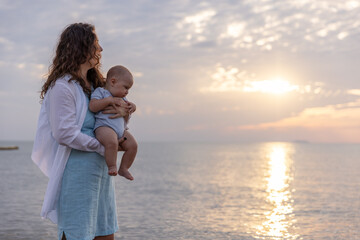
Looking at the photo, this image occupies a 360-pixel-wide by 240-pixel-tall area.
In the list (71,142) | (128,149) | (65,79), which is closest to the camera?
(71,142)

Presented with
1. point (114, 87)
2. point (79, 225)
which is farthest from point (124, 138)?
point (79, 225)

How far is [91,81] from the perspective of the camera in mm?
3025

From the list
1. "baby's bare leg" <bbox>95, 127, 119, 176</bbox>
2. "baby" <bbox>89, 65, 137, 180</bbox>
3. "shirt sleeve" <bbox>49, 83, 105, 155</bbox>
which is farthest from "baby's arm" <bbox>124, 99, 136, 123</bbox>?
"shirt sleeve" <bbox>49, 83, 105, 155</bbox>

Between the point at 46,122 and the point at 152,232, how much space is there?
7.06 metres

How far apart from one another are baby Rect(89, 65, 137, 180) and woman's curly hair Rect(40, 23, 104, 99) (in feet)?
0.57

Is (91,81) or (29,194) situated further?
(29,194)

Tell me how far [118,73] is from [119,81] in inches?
2.2

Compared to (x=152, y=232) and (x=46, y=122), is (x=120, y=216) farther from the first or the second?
(x=46, y=122)

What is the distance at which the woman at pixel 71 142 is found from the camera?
2.64 meters

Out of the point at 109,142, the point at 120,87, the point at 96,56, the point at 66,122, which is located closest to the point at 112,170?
the point at 109,142

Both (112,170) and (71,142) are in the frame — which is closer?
(71,142)

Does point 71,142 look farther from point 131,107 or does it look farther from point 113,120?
point 131,107

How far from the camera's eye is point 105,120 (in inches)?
110

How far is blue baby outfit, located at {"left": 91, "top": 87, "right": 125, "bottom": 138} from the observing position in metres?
2.79
